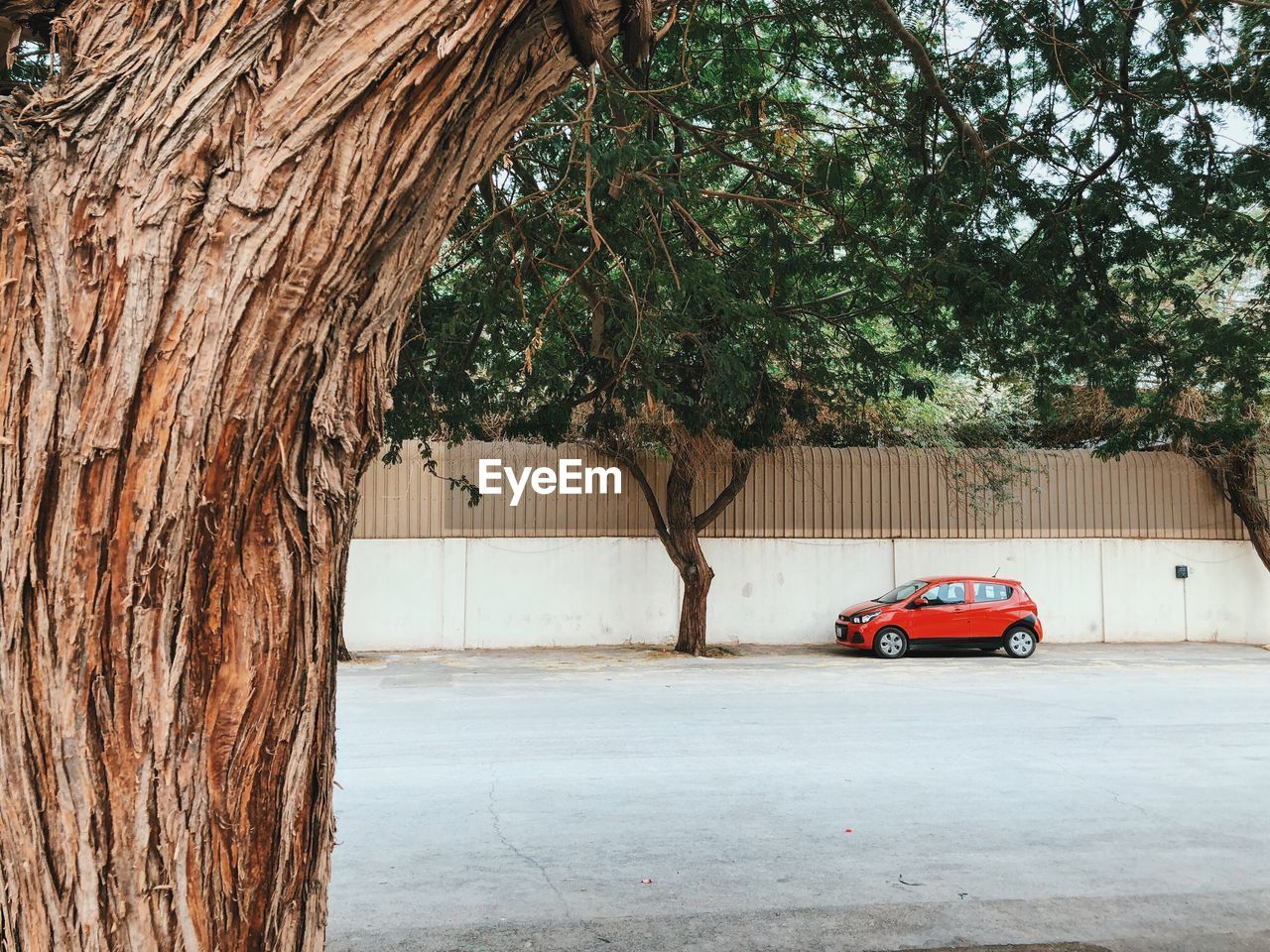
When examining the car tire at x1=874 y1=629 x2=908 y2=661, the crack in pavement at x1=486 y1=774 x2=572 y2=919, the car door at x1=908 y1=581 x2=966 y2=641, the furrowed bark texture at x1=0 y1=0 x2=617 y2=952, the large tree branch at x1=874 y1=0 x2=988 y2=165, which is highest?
the large tree branch at x1=874 y1=0 x2=988 y2=165

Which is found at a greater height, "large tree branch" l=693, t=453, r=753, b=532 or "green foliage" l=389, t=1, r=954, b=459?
"green foliage" l=389, t=1, r=954, b=459

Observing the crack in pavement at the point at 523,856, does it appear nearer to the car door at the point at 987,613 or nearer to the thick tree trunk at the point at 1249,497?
the car door at the point at 987,613

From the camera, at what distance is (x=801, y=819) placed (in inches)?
280

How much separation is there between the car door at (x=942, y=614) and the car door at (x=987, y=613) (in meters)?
0.18

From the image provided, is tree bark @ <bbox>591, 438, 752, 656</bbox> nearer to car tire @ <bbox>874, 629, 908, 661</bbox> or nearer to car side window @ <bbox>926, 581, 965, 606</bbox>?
car tire @ <bbox>874, 629, 908, 661</bbox>

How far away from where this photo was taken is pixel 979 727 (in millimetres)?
10820

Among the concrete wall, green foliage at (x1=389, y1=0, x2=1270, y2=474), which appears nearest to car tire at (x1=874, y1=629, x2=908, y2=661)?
the concrete wall

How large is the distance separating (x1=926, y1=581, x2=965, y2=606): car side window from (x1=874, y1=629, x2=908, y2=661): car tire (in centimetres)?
85

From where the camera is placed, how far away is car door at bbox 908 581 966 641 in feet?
61.7

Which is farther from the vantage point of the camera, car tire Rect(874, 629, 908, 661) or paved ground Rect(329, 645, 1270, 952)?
car tire Rect(874, 629, 908, 661)

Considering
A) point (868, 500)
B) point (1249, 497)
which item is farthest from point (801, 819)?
point (1249, 497)
